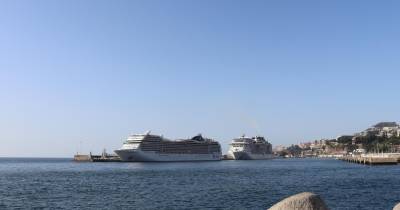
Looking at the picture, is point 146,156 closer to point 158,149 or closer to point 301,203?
point 158,149

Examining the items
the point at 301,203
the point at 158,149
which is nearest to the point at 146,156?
A: the point at 158,149

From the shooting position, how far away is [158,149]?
153625 millimetres

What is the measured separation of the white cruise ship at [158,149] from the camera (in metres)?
149

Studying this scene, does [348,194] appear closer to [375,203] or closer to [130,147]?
[375,203]

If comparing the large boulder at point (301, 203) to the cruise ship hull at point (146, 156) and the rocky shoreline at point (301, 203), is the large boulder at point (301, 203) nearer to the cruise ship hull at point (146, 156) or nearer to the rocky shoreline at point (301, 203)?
the rocky shoreline at point (301, 203)

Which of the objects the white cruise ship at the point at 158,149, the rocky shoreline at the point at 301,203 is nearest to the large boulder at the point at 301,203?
the rocky shoreline at the point at 301,203

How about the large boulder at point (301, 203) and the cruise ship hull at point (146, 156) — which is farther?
the cruise ship hull at point (146, 156)

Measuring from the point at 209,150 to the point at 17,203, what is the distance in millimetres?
143814

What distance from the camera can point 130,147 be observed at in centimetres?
15038

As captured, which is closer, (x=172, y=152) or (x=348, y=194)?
(x=348, y=194)

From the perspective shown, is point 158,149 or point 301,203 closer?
point 301,203

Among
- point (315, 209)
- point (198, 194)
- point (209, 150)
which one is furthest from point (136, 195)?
point (209, 150)

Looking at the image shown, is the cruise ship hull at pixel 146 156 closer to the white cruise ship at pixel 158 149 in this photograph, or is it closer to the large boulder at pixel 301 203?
the white cruise ship at pixel 158 149

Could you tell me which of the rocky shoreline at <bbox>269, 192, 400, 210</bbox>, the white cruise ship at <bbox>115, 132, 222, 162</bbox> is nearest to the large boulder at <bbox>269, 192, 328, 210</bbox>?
the rocky shoreline at <bbox>269, 192, 400, 210</bbox>
